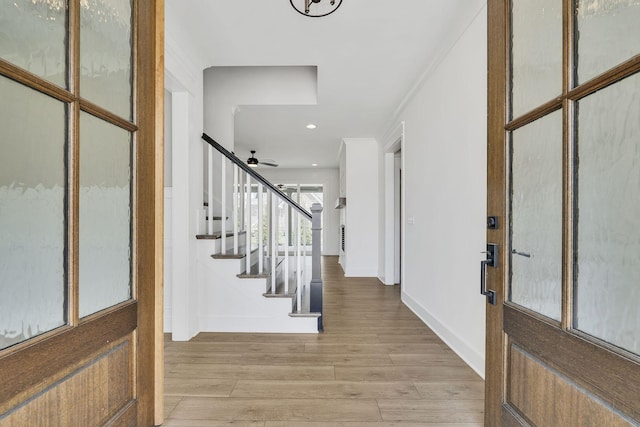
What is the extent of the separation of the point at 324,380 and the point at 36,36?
2.09 metres

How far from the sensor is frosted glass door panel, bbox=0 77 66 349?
0.79m

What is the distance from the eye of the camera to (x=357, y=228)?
5.54 m

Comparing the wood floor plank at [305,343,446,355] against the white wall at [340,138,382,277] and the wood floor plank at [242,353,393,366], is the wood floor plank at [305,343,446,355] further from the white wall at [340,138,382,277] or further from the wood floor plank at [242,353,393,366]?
the white wall at [340,138,382,277]

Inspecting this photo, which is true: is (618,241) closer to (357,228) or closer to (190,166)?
(190,166)

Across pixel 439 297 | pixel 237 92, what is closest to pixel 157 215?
pixel 439 297

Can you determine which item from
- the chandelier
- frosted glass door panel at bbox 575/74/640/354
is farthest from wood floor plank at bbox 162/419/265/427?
the chandelier

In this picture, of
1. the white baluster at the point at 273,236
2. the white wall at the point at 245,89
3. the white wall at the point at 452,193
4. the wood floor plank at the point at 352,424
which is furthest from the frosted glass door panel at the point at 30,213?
the white wall at the point at 245,89

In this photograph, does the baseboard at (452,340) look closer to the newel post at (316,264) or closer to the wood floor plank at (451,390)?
the wood floor plank at (451,390)

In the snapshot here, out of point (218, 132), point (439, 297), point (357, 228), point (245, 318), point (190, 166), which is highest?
point (218, 132)

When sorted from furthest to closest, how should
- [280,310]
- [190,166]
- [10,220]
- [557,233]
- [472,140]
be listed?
[280,310] → [190,166] → [472,140] → [557,233] → [10,220]

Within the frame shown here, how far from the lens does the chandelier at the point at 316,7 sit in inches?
80.5

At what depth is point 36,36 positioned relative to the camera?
33.7 inches

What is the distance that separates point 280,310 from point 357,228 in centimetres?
290

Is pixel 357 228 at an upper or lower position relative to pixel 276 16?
lower
